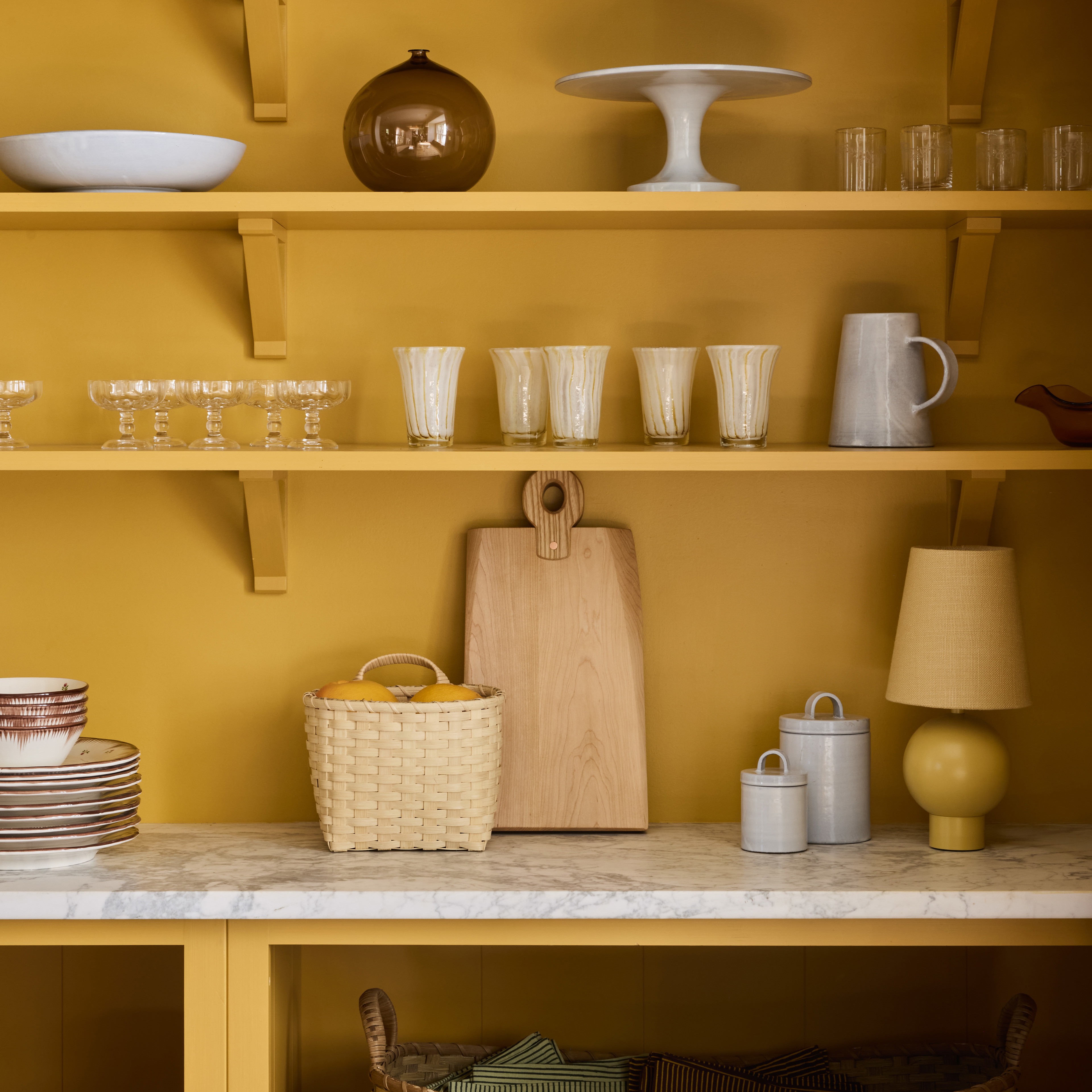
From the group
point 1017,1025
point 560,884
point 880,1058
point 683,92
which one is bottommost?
point 880,1058

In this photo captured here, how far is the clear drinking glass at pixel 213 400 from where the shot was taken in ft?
5.73

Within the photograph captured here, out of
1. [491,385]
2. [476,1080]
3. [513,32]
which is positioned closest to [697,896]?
[476,1080]

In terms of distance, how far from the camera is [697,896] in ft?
5.23

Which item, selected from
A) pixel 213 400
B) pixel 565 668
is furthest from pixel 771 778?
pixel 213 400

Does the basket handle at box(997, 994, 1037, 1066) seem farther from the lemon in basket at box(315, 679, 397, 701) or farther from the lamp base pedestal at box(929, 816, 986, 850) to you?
the lemon in basket at box(315, 679, 397, 701)

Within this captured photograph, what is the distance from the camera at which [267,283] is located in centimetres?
189

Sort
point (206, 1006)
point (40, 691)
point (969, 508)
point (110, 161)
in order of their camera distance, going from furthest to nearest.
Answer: point (969, 508), point (40, 691), point (110, 161), point (206, 1006)

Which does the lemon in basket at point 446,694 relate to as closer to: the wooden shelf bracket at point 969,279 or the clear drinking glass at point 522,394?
the clear drinking glass at point 522,394

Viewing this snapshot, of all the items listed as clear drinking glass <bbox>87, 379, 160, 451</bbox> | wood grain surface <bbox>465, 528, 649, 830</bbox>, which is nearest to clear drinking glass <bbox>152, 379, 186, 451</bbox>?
clear drinking glass <bbox>87, 379, 160, 451</bbox>

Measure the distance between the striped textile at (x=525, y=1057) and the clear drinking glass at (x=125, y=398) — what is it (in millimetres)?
1021

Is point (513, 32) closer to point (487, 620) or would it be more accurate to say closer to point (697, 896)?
point (487, 620)

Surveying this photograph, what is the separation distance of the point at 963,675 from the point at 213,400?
1134 mm

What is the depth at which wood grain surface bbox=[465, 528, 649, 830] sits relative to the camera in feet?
6.29

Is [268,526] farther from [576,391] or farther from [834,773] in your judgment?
[834,773]
